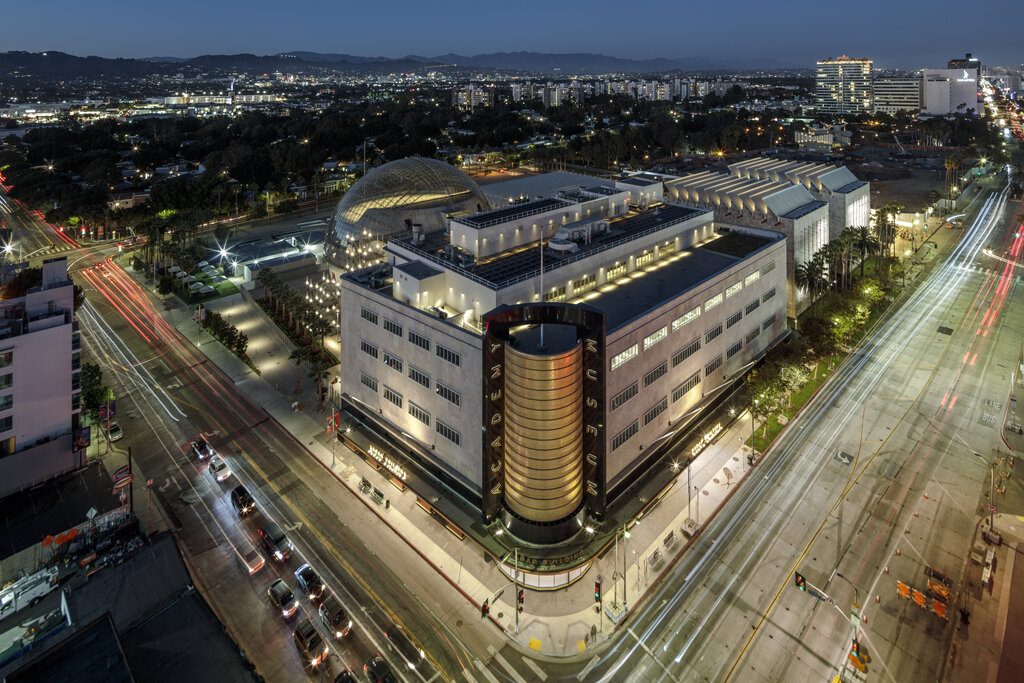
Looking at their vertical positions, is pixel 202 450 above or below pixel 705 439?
below

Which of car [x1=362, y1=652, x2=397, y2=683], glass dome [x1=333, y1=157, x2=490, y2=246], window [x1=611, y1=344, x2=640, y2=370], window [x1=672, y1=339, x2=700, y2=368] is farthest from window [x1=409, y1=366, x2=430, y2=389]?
glass dome [x1=333, y1=157, x2=490, y2=246]

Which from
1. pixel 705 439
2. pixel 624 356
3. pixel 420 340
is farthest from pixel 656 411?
pixel 420 340

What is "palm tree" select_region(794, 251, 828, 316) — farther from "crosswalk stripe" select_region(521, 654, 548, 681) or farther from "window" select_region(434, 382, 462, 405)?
"crosswalk stripe" select_region(521, 654, 548, 681)

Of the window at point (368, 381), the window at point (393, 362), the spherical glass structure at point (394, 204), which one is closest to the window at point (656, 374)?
the window at point (393, 362)

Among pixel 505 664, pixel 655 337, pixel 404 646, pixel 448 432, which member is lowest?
pixel 505 664

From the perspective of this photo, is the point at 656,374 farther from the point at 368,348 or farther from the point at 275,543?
the point at 275,543
